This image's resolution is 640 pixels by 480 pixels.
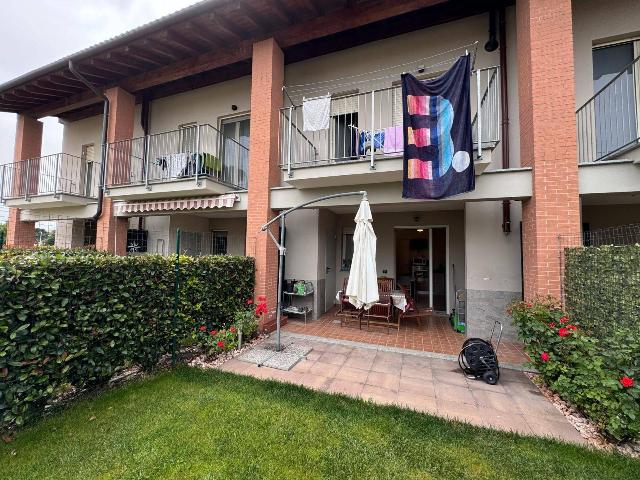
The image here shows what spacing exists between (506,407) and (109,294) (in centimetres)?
683

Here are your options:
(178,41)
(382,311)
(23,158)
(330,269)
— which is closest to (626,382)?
(382,311)

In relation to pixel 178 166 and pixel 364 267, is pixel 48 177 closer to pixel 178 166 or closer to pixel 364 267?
pixel 178 166

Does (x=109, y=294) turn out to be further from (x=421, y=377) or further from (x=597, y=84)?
(x=597, y=84)

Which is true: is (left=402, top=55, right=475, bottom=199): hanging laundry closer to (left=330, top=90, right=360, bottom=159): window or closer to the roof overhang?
the roof overhang

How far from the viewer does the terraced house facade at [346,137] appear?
6148mm

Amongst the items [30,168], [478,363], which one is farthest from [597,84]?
[30,168]

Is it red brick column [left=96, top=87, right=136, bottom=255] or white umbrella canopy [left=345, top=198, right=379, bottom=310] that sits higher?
red brick column [left=96, top=87, right=136, bottom=255]

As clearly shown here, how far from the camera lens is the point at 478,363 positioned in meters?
5.20

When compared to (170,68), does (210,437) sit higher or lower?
lower

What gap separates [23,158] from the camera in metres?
13.1

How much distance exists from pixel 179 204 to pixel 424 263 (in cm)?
975

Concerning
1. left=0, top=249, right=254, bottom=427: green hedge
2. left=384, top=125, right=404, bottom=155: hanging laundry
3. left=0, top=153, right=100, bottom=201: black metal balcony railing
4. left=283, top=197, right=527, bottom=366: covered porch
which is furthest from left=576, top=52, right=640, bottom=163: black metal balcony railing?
left=0, top=153, right=100, bottom=201: black metal balcony railing

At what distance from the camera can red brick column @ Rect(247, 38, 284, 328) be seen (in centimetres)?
838

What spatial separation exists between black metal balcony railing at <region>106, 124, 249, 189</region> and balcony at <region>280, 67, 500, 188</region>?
2.75 metres
